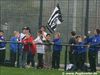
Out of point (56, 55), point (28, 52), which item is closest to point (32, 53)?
point (28, 52)

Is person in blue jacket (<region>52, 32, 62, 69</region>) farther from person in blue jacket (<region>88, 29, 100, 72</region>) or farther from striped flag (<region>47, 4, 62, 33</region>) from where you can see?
striped flag (<region>47, 4, 62, 33</region>)

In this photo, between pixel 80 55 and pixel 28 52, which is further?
pixel 28 52

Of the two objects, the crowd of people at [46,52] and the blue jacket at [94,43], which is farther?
the crowd of people at [46,52]

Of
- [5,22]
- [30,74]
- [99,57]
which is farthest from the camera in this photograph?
[5,22]

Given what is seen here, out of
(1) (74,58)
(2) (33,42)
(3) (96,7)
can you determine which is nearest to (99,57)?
(1) (74,58)

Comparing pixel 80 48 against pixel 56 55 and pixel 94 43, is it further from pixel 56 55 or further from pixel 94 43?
pixel 56 55

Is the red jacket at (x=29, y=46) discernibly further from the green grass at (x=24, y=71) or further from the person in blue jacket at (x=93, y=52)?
the person in blue jacket at (x=93, y=52)

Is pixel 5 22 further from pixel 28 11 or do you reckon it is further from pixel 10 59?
pixel 10 59

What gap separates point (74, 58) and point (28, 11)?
11506 mm

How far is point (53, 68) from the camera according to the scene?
81.1 feet

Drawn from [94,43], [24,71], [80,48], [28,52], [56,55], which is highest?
[94,43]

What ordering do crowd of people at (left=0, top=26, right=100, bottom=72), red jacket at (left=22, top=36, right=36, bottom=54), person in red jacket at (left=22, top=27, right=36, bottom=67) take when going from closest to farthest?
1. crowd of people at (left=0, top=26, right=100, bottom=72)
2. red jacket at (left=22, top=36, right=36, bottom=54)
3. person in red jacket at (left=22, top=27, right=36, bottom=67)

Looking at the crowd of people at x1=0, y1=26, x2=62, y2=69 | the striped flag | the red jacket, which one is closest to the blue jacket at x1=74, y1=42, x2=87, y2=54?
the crowd of people at x1=0, y1=26, x2=62, y2=69

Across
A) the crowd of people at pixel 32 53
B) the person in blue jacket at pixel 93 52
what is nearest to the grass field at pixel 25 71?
the crowd of people at pixel 32 53
